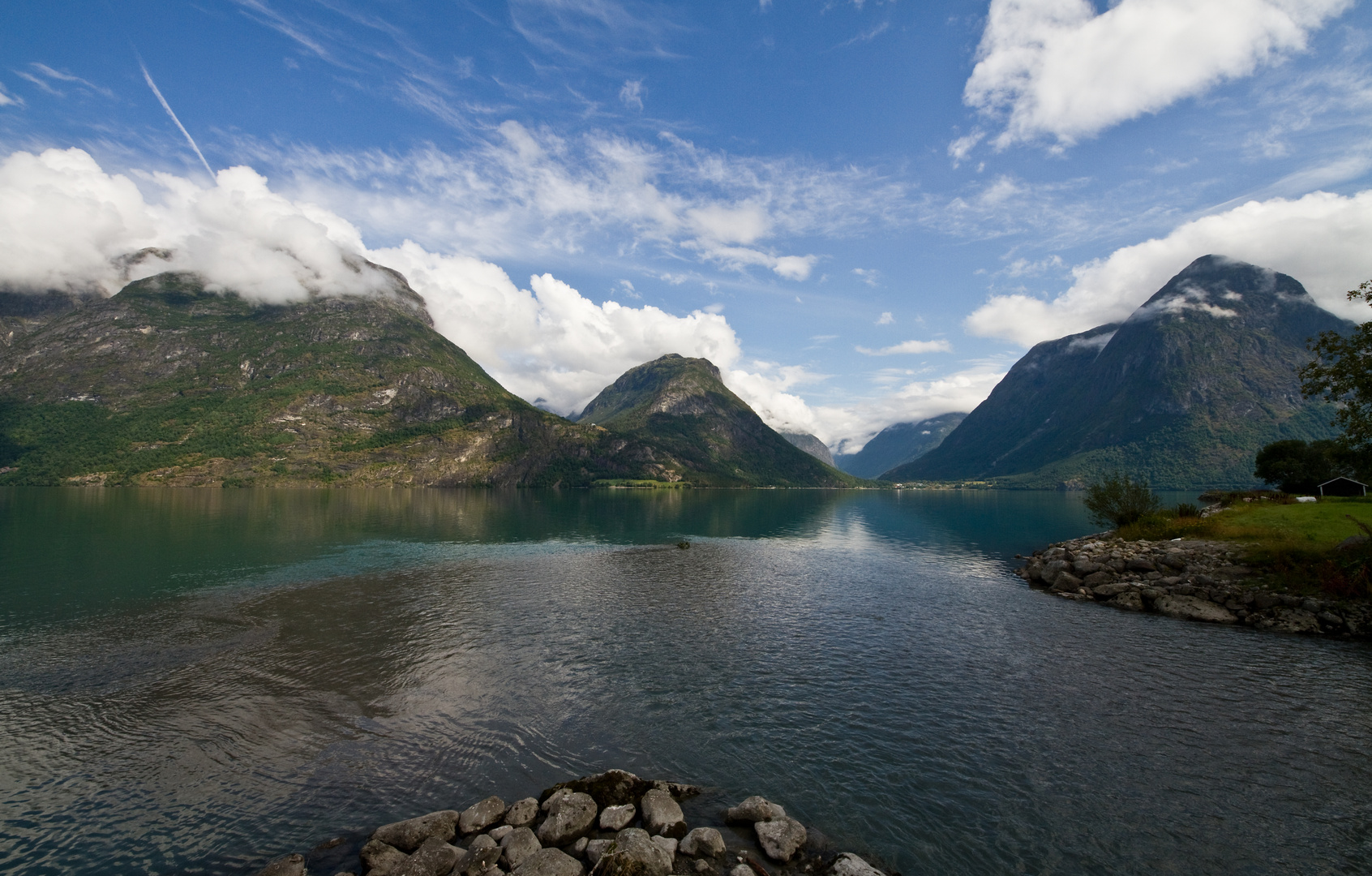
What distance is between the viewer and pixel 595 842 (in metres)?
16.6

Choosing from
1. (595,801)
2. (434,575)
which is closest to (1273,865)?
(595,801)

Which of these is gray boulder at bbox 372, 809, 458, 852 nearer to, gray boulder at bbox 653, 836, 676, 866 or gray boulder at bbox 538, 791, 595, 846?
gray boulder at bbox 538, 791, 595, 846

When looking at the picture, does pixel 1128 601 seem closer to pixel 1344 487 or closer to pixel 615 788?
pixel 615 788

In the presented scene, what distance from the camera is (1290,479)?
103312 mm

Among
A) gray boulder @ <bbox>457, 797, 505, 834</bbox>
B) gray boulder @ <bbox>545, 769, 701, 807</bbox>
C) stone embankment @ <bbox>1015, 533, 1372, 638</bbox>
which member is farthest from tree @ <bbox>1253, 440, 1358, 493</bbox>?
gray boulder @ <bbox>457, 797, 505, 834</bbox>

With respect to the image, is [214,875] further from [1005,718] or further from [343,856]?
[1005,718]

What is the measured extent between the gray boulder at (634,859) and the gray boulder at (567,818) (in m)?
1.58

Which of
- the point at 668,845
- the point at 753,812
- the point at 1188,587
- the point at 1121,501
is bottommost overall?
the point at 753,812

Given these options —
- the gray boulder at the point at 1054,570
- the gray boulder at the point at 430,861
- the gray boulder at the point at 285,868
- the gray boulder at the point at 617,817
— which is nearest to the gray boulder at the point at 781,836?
the gray boulder at the point at 617,817

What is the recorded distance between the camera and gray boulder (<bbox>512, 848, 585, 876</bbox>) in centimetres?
1516

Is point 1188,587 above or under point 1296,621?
above

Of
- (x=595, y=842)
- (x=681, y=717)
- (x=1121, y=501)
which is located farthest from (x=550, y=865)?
(x=1121, y=501)

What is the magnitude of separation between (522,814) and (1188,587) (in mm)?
58430

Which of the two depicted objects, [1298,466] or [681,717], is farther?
[1298,466]
